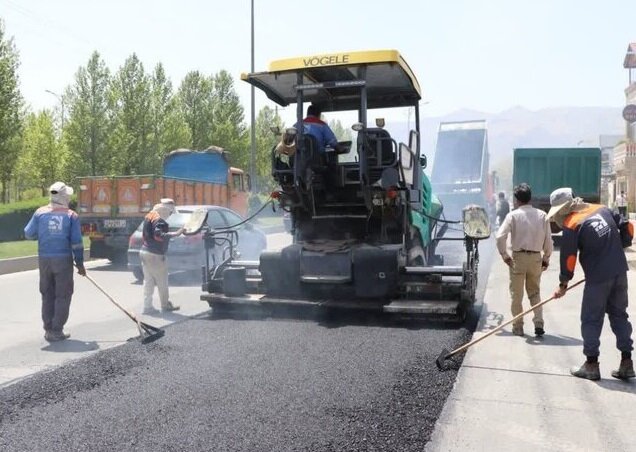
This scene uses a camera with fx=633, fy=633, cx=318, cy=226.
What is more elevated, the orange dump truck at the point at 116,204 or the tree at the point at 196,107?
the tree at the point at 196,107

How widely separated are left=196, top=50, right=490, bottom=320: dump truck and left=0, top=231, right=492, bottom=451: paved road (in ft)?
1.89

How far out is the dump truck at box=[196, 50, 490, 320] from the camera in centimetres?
688

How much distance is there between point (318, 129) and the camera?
23.5 feet

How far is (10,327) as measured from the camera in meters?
7.36

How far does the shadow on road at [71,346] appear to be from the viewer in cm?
619

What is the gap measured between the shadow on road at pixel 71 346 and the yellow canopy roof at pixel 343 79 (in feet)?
11.0

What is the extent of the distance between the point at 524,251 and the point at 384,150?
1893 millimetres

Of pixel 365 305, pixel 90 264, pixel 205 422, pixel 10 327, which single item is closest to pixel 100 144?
pixel 90 264

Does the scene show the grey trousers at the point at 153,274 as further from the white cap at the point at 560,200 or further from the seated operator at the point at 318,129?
the white cap at the point at 560,200

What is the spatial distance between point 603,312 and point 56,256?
5.27 meters

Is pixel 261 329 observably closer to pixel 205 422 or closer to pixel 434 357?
pixel 434 357

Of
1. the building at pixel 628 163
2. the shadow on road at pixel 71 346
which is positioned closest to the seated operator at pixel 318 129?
the shadow on road at pixel 71 346

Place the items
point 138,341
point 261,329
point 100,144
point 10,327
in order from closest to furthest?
point 138,341 → point 261,329 → point 10,327 → point 100,144

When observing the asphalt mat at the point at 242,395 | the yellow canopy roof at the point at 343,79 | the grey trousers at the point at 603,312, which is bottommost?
the asphalt mat at the point at 242,395
